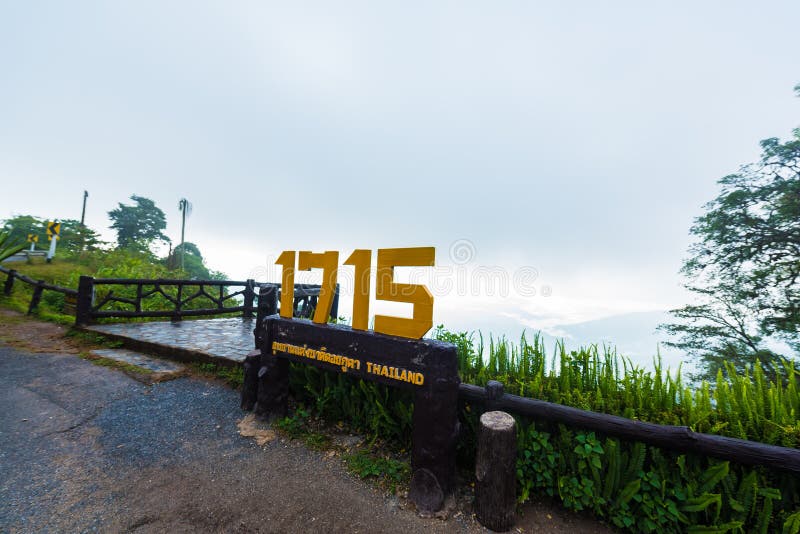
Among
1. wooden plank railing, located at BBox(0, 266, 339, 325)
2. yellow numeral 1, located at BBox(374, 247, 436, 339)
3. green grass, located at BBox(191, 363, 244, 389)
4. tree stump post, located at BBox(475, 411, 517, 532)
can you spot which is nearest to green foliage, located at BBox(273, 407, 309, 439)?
green grass, located at BBox(191, 363, 244, 389)

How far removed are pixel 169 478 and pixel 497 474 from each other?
334 cm

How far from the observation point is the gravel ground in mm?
2662

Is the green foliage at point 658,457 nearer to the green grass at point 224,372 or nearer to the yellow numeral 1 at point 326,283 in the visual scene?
the yellow numeral 1 at point 326,283

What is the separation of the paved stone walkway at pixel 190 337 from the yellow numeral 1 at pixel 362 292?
341 cm

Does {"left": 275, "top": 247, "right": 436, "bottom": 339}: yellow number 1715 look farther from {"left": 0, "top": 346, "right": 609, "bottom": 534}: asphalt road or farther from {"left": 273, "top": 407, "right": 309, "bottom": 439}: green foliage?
{"left": 0, "top": 346, "right": 609, "bottom": 534}: asphalt road

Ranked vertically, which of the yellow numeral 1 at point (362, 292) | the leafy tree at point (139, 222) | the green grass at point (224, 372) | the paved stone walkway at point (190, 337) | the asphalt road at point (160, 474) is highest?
the leafy tree at point (139, 222)

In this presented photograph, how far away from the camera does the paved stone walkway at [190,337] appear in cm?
629

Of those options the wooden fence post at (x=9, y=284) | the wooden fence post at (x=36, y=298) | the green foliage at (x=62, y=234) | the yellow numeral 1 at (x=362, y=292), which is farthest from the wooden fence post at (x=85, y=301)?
the green foliage at (x=62, y=234)

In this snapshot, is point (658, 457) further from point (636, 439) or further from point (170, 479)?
point (170, 479)

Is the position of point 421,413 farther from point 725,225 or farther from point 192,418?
point 725,225

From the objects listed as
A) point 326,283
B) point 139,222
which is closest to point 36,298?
point 326,283

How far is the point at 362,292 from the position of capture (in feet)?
12.0

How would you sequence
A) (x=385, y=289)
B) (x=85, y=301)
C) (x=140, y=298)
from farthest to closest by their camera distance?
1. (x=140, y=298)
2. (x=85, y=301)
3. (x=385, y=289)

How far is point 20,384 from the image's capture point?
514 cm
